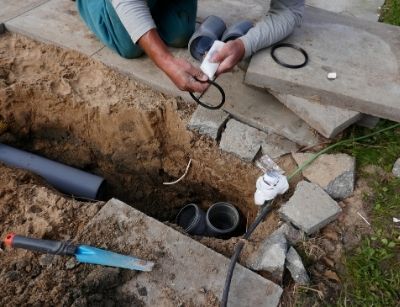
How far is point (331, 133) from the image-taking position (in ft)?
7.72

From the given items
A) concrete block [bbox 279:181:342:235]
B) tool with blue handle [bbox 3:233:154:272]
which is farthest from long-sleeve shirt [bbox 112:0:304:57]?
tool with blue handle [bbox 3:233:154:272]

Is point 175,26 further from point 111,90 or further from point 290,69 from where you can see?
point 290,69

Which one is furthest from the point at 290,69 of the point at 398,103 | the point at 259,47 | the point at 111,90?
the point at 111,90

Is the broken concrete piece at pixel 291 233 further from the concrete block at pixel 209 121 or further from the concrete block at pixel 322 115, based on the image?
the concrete block at pixel 209 121

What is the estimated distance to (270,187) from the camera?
2.26 meters

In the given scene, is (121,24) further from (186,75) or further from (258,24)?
(258,24)

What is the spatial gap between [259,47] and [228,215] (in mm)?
1157

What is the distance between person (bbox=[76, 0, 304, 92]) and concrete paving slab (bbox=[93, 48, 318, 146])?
0.10 meters

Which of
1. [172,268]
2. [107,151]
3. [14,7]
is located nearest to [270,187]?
[172,268]

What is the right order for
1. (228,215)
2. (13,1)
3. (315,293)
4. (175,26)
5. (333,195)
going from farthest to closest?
1. (13,1)
2. (175,26)
3. (228,215)
4. (333,195)
5. (315,293)

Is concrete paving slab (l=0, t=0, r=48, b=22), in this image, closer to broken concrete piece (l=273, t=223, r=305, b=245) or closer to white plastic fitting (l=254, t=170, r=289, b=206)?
white plastic fitting (l=254, t=170, r=289, b=206)

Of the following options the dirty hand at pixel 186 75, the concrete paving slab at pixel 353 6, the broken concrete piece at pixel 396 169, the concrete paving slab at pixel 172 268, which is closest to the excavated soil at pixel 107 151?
the concrete paving slab at pixel 172 268

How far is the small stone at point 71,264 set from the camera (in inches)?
74.4

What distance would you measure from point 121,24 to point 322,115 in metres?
1.55
